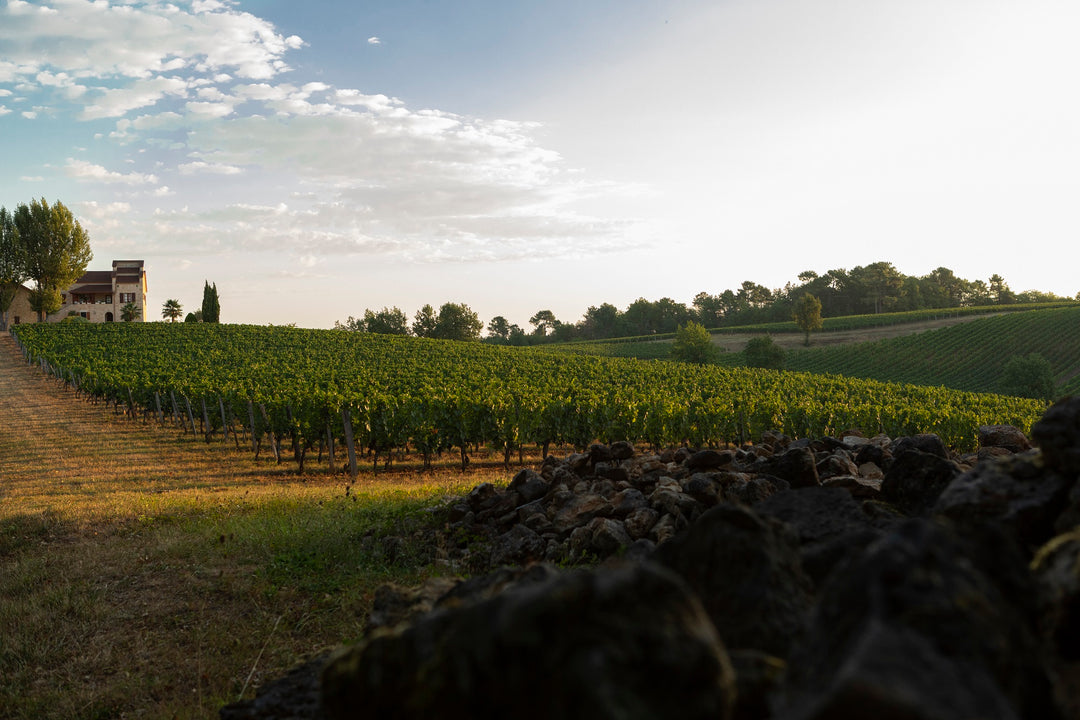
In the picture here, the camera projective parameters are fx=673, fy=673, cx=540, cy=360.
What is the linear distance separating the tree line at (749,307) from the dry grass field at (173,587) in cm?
10570

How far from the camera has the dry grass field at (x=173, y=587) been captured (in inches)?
264

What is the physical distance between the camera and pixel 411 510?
13.0 m

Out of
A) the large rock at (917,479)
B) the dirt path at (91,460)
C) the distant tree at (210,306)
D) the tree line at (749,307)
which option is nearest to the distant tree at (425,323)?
the tree line at (749,307)

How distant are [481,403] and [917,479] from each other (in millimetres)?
20544

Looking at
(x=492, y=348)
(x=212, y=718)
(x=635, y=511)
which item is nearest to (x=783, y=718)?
(x=212, y=718)

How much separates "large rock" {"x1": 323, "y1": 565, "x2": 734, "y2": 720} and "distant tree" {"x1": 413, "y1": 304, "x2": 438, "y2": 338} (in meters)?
123

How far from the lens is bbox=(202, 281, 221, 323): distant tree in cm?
9962

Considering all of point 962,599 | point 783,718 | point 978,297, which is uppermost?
point 978,297

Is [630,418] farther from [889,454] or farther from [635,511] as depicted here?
[635,511]

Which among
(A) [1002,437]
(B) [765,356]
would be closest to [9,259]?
(B) [765,356]

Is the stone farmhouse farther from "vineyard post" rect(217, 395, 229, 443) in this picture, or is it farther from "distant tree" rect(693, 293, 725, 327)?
"distant tree" rect(693, 293, 725, 327)

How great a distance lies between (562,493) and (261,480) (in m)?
14.0

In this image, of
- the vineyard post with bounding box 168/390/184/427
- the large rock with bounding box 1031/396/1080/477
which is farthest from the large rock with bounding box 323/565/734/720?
the vineyard post with bounding box 168/390/184/427

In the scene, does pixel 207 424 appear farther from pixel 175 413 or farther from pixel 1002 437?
pixel 1002 437
